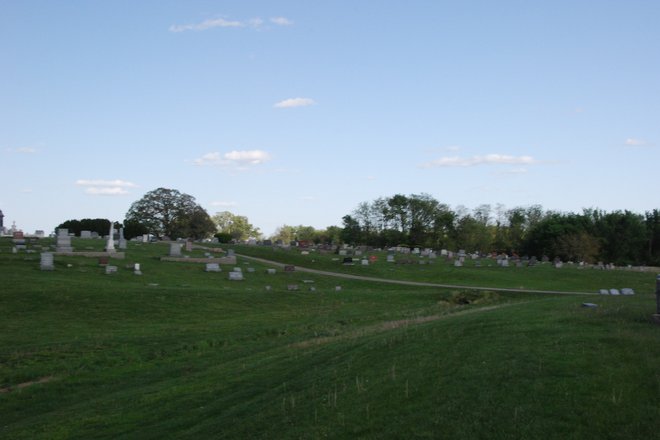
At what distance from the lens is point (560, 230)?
102 metres

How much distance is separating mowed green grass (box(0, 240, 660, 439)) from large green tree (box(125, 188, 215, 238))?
73286 millimetres

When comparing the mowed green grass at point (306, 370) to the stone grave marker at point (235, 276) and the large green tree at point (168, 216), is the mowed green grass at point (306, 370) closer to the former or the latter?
the stone grave marker at point (235, 276)

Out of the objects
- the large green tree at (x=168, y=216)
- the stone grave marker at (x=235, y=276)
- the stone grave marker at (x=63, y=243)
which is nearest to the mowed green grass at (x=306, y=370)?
the stone grave marker at (x=235, y=276)

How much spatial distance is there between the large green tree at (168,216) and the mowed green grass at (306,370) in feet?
240

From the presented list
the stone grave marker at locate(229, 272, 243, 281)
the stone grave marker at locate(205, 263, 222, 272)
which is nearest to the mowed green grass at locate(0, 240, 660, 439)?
the stone grave marker at locate(229, 272, 243, 281)

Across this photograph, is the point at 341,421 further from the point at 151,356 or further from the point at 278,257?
the point at 278,257

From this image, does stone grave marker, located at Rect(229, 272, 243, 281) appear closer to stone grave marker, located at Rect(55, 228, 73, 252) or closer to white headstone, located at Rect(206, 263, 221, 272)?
white headstone, located at Rect(206, 263, 221, 272)

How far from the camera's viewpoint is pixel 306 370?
18141 millimetres

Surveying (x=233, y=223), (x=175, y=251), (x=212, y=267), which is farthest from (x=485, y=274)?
(x=233, y=223)

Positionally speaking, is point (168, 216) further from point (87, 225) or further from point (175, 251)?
point (175, 251)

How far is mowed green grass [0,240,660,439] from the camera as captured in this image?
10742mm

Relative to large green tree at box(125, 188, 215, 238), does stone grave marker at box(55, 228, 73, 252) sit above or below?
below

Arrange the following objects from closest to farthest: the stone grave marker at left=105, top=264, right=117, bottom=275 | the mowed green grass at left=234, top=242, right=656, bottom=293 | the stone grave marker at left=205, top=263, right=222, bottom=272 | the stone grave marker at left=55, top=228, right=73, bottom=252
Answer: the stone grave marker at left=105, top=264, right=117, bottom=275 < the stone grave marker at left=55, top=228, right=73, bottom=252 < the stone grave marker at left=205, top=263, right=222, bottom=272 < the mowed green grass at left=234, top=242, right=656, bottom=293

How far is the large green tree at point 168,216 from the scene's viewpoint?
109750mm
